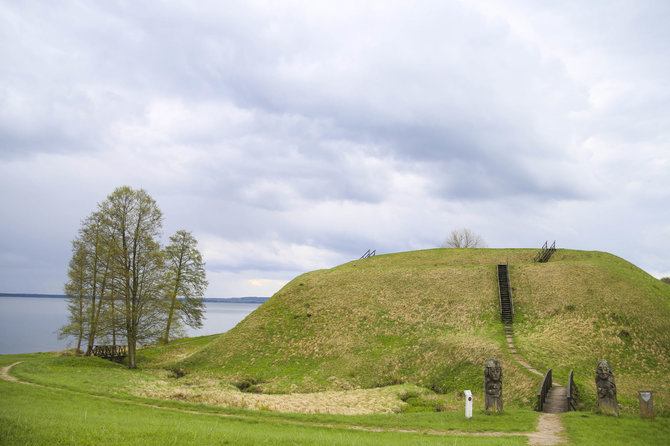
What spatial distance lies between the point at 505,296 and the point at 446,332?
9.55 m

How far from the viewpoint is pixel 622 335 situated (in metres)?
32.8

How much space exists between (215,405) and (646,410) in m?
21.4

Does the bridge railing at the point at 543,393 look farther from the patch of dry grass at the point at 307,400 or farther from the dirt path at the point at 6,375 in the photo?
the dirt path at the point at 6,375

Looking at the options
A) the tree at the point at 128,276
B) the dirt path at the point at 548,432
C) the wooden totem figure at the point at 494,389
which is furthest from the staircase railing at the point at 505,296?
the tree at the point at 128,276

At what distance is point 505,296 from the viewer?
42.2m

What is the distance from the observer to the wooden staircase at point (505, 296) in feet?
127

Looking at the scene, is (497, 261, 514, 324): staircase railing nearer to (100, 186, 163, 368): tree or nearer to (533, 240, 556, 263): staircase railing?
(533, 240, 556, 263): staircase railing

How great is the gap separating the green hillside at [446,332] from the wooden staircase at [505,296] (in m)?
0.69

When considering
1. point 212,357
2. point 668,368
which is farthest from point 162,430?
point 668,368

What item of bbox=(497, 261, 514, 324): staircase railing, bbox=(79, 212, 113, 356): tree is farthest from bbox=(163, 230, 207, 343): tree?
bbox=(497, 261, 514, 324): staircase railing

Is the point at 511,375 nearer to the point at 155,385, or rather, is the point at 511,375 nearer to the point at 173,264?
the point at 155,385

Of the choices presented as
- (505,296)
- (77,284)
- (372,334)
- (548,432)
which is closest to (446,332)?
(372,334)

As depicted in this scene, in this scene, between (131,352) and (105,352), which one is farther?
(105,352)

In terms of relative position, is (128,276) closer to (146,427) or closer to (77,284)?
(77,284)
